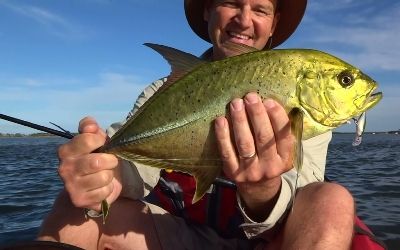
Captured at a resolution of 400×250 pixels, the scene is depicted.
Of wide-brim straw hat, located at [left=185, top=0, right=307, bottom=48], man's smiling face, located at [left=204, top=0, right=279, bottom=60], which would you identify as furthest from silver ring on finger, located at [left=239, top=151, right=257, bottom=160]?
wide-brim straw hat, located at [left=185, top=0, right=307, bottom=48]

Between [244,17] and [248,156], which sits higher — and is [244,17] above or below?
above

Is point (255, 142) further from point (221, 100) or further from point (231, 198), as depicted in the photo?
point (231, 198)

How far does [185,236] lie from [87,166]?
145 cm

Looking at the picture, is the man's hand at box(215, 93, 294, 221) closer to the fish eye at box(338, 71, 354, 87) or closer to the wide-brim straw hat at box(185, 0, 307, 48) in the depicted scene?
the fish eye at box(338, 71, 354, 87)

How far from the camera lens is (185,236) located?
3998 millimetres

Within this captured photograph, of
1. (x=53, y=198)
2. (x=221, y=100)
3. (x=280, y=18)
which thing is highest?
(x=280, y=18)

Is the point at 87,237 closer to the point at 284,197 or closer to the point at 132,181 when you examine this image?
the point at 132,181

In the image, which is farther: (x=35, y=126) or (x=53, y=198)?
(x=53, y=198)

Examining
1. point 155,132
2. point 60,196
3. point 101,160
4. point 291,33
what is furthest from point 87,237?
point 291,33

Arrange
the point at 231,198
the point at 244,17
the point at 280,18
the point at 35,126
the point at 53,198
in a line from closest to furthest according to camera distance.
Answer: the point at 35,126 < the point at 231,198 < the point at 244,17 < the point at 280,18 < the point at 53,198

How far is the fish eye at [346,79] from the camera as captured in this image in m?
2.83

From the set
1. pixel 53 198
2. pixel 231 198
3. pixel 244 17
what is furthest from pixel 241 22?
pixel 53 198

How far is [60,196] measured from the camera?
370 centimetres

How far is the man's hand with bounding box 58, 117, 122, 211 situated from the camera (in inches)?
115
